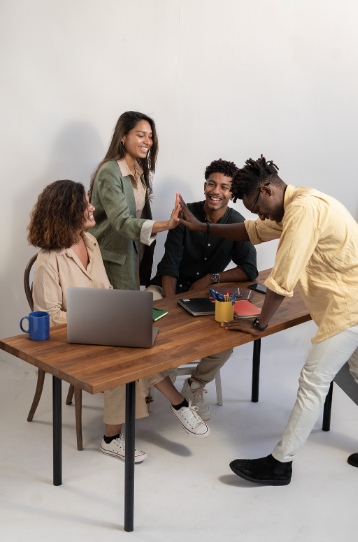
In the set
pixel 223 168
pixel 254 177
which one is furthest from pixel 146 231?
pixel 254 177

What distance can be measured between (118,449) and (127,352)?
80cm

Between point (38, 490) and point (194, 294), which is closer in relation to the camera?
point (38, 490)

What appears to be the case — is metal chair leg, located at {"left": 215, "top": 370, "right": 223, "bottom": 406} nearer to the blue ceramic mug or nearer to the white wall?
the white wall

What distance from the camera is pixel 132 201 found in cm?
301

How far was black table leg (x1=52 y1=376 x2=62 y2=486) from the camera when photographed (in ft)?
7.36

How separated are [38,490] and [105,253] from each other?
1269mm

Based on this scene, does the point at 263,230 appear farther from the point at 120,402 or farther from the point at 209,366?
the point at 120,402

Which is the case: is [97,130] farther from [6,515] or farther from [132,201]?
[6,515]

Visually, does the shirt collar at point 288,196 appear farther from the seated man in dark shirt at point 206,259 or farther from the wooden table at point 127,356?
the seated man in dark shirt at point 206,259

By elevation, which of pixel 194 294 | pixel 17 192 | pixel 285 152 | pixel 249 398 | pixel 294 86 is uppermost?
pixel 294 86

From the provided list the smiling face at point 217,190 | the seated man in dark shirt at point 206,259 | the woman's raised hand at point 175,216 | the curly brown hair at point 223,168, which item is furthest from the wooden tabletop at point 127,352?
the curly brown hair at point 223,168

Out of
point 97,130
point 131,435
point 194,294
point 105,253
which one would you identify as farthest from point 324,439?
point 97,130

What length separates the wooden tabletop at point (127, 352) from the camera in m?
1.82

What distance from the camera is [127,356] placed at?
196 centimetres
